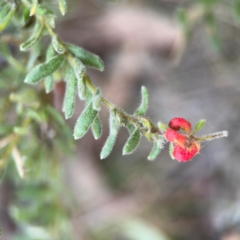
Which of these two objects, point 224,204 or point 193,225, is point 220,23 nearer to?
point 224,204

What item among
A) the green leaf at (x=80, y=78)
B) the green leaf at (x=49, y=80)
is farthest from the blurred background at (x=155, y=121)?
the green leaf at (x=80, y=78)

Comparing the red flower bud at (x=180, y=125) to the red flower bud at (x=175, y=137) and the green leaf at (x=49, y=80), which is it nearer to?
the red flower bud at (x=175, y=137)

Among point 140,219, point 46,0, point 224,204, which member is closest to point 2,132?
point 46,0

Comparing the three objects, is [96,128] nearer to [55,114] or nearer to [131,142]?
[131,142]

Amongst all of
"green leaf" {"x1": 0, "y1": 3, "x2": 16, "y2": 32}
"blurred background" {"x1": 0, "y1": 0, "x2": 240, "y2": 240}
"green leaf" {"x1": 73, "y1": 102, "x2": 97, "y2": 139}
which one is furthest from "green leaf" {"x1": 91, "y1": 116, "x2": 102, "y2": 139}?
"blurred background" {"x1": 0, "y1": 0, "x2": 240, "y2": 240}

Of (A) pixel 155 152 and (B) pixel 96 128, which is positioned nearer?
(A) pixel 155 152

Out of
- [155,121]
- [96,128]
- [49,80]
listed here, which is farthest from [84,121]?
[155,121]
